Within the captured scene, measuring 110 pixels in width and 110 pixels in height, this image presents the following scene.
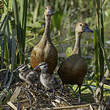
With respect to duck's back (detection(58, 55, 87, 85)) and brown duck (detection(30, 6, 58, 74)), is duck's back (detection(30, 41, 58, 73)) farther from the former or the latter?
duck's back (detection(58, 55, 87, 85))

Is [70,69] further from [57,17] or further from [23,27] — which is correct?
[57,17]

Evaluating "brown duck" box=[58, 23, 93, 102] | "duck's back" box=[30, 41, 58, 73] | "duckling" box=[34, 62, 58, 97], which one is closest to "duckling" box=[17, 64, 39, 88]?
"duckling" box=[34, 62, 58, 97]

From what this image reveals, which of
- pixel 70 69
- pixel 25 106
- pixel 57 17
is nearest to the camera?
pixel 25 106

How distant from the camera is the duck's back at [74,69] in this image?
A: 4234 millimetres

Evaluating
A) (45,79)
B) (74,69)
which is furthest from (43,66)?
(74,69)

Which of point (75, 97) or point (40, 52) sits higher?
point (40, 52)

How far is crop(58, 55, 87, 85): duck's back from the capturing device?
4.23 m

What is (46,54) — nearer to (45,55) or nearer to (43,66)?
(45,55)

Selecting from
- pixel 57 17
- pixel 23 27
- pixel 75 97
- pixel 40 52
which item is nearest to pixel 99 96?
pixel 75 97

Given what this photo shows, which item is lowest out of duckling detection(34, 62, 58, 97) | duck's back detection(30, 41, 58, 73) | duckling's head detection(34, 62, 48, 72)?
duckling detection(34, 62, 58, 97)

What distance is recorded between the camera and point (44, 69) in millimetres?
4125

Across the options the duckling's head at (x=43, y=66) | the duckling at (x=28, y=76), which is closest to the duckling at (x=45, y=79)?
the duckling's head at (x=43, y=66)

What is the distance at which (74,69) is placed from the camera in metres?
4.23

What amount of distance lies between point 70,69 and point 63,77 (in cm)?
22
